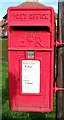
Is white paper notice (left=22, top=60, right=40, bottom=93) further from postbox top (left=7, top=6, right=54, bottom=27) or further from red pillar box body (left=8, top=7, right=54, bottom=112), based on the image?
postbox top (left=7, top=6, right=54, bottom=27)

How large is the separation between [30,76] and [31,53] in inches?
9.5

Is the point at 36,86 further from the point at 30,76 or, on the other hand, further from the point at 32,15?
the point at 32,15

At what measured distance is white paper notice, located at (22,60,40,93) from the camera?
175cm

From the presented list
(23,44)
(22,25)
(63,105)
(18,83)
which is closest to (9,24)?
(22,25)

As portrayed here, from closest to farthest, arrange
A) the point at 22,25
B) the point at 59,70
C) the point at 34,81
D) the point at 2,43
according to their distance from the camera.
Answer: the point at 22,25 < the point at 34,81 < the point at 59,70 < the point at 2,43

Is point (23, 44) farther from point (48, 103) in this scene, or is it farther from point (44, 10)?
point (48, 103)

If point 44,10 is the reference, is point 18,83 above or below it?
below

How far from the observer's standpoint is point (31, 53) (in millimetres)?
1739

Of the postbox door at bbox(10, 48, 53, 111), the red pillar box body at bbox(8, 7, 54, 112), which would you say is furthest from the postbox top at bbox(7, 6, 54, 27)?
the postbox door at bbox(10, 48, 53, 111)

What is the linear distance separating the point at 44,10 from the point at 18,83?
31.1 inches

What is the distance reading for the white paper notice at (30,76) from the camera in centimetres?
175

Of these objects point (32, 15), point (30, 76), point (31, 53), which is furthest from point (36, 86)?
point (32, 15)

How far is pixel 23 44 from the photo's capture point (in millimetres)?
1749

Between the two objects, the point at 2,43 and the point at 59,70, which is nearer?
the point at 59,70
